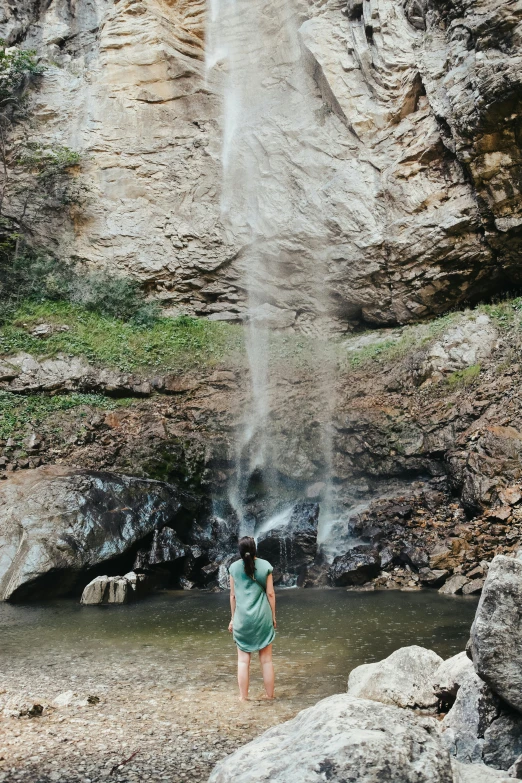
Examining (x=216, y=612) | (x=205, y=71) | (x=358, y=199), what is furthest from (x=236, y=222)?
(x=216, y=612)

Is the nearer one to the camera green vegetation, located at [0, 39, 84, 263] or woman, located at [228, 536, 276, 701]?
woman, located at [228, 536, 276, 701]

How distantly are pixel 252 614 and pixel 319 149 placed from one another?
1802cm

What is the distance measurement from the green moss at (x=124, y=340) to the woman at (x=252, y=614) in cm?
1364

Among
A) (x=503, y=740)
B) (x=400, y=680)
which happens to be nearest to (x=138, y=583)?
(x=400, y=680)

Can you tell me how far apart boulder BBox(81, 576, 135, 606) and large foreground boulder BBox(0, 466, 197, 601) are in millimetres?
763

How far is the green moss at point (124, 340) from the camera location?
18.0 m

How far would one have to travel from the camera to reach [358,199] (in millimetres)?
18750

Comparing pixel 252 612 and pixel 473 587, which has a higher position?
pixel 252 612

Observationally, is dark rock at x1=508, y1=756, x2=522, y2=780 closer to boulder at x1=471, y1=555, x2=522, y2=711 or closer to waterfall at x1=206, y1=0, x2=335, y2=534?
boulder at x1=471, y1=555, x2=522, y2=711

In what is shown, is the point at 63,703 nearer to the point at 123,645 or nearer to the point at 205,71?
the point at 123,645

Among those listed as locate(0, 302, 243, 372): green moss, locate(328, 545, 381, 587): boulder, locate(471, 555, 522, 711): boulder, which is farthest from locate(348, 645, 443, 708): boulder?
locate(0, 302, 243, 372): green moss

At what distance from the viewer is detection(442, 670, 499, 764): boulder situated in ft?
11.0

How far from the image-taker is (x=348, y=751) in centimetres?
242

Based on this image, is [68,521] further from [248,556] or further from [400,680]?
[400,680]
